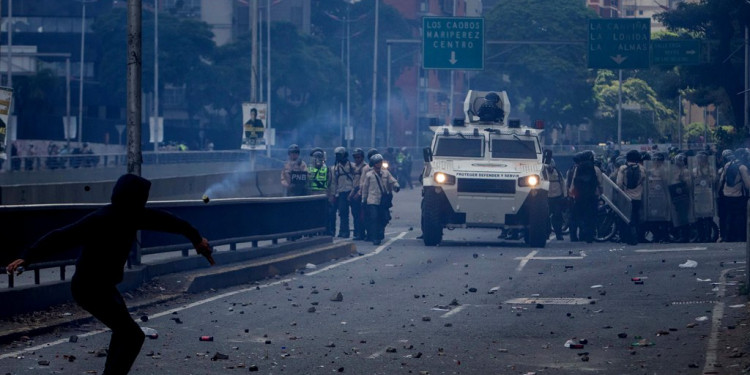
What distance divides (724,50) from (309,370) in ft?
160

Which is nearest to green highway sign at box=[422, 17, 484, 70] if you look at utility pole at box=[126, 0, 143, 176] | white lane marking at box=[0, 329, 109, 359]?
utility pole at box=[126, 0, 143, 176]

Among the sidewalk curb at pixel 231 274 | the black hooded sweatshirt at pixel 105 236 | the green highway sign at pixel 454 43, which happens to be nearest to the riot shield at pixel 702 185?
the sidewalk curb at pixel 231 274

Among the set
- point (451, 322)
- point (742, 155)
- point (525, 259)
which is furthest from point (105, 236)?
point (742, 155)

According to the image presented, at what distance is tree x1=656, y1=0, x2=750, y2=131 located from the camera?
55.7 m

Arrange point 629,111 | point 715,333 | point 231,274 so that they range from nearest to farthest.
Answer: point 715,333 < point 231,274 < point 629,111

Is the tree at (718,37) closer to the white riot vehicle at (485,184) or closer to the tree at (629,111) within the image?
the white riot vehicle at (485,184)

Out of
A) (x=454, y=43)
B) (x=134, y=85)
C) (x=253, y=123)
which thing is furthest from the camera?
(x=454, y=43)

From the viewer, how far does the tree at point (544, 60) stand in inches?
3642

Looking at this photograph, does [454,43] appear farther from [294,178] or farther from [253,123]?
[294,178]

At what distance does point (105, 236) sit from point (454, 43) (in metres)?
40.7

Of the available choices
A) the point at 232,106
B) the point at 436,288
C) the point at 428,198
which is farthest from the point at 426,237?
the point at 232,106

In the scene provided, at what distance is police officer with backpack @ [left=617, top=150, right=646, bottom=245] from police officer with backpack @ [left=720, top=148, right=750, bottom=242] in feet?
5.44

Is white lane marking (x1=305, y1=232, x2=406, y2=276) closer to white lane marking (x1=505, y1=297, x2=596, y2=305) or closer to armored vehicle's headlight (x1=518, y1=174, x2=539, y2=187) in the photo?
armored vehicle's headlight (x1=518, y1=174, x2=539, y2=187)

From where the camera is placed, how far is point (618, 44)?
47969mm
